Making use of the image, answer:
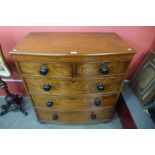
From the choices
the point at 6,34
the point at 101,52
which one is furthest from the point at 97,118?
the point at 6,34

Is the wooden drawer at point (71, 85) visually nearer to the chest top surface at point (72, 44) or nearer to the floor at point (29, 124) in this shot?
the chest top surface at point (72, 44)

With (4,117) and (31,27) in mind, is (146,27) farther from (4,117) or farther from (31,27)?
(4,117)

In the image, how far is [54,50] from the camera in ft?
2.73

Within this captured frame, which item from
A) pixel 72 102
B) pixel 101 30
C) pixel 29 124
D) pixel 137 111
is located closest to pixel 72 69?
pixel 72 102

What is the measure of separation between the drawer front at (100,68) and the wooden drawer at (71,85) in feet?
0.22

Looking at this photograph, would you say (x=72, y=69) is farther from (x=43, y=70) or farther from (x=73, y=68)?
(x=43, y=70)

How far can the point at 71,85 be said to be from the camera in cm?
99

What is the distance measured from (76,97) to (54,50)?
1.45ft

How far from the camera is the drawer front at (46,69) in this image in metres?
0.86

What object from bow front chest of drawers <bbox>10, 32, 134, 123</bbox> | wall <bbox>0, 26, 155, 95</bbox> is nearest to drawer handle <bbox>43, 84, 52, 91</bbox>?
bow front chest of drawers <bbox>10, 32, 134, 123</bbox>

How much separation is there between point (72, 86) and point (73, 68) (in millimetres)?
177

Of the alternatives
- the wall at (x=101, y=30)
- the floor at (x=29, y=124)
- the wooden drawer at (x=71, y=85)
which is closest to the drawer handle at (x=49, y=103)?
the wooden drawer at (x=71, y=85)

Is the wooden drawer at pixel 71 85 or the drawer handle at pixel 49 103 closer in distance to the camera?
the wooden drawer at pixel 71 85

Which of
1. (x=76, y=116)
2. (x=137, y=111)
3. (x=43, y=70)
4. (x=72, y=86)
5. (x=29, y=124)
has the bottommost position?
(x=29, y=124)
